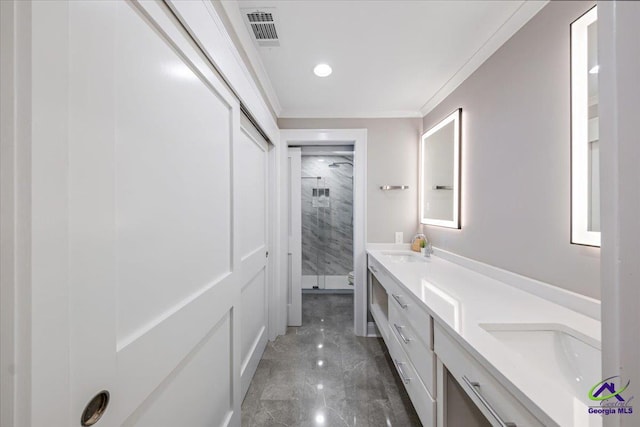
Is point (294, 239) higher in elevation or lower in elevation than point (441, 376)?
higher

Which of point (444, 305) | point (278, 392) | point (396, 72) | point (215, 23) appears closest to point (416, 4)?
point (396, 72)

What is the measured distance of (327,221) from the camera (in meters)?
3.90

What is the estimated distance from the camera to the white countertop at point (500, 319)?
57 centimetres

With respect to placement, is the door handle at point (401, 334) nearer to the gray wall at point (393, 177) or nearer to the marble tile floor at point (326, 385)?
the marble tile floor at point (326, 385)

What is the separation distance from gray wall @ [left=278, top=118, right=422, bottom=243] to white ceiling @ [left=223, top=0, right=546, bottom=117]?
27 centimetres

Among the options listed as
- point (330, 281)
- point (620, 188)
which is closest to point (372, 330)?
point (330, 281)

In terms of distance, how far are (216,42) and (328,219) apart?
3.02 m

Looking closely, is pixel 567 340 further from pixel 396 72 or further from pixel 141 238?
pixel 396 72

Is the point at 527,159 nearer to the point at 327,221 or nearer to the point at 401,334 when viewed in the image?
the point at 401,334

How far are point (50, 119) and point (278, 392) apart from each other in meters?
1.94

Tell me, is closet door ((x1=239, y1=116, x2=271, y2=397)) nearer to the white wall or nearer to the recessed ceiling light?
the recessed ceiling light

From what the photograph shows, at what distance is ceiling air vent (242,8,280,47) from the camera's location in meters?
1.32

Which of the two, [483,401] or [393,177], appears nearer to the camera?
[483,401]

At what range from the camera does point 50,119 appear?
406 millimetres
